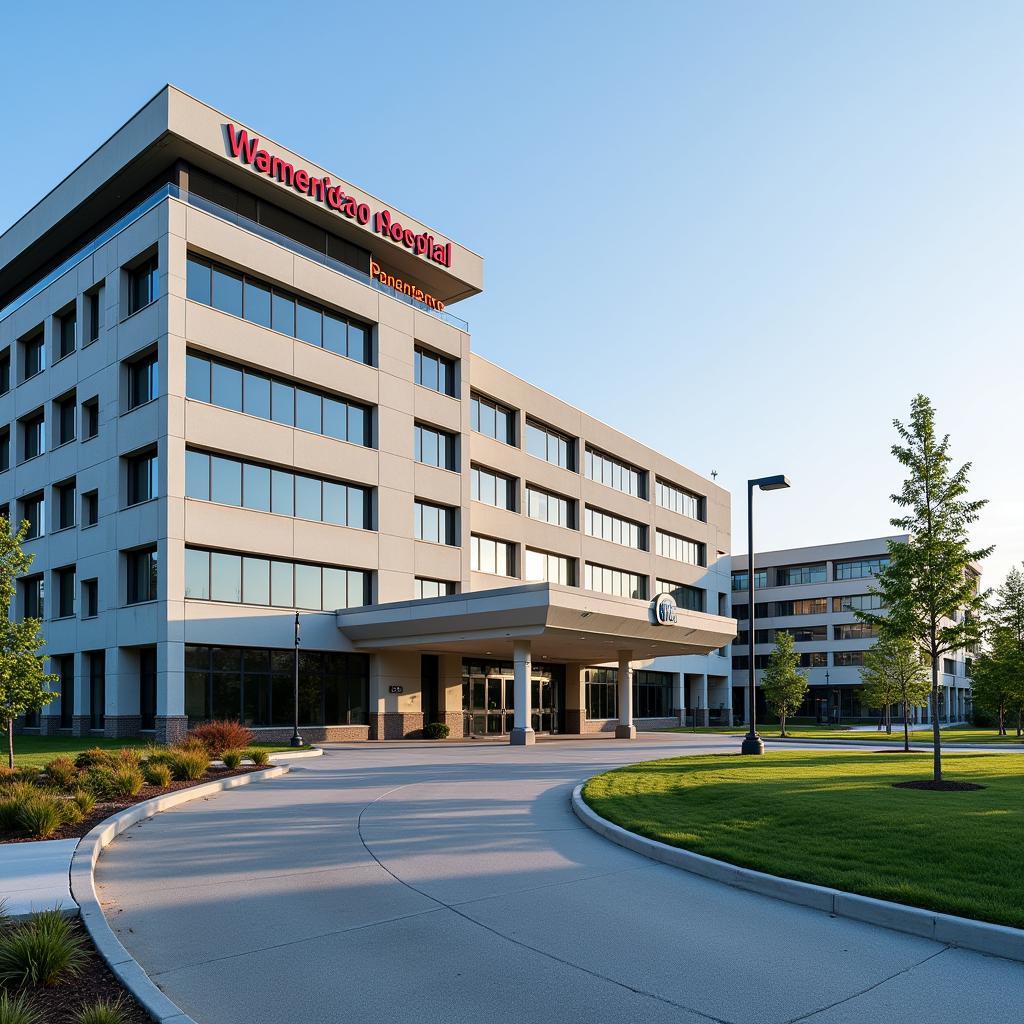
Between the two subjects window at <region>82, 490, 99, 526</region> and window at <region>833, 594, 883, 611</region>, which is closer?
window at <region>82, 490, 99, 526</region>

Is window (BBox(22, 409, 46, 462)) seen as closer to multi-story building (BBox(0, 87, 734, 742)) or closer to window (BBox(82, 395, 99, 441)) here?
multi-story building (BBox(0, 87, 734, 742))

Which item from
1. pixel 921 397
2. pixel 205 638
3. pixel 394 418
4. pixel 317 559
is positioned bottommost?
pixel 205 638

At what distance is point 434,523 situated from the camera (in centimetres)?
4344

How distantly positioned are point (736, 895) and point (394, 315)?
35.4 metres

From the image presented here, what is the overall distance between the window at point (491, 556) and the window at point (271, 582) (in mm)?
7571

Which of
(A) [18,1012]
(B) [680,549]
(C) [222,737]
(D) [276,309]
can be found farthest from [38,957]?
(B) [680,549]

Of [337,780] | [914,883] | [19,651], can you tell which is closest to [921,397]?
[914,883]

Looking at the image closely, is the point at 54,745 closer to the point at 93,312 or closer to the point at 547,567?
the point at 93,312

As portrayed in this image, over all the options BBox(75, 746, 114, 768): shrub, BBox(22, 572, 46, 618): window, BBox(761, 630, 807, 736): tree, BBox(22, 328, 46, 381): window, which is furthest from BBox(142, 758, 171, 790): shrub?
BBox(761, 630, 807, 736): tree

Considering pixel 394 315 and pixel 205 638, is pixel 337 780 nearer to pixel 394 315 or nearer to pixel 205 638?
pixel 205 638

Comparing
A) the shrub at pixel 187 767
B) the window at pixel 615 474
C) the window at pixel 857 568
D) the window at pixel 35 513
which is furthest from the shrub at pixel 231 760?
the window at pixel 857 568

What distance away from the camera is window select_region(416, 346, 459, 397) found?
43312 mm

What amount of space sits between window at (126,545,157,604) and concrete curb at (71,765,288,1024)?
18738mm

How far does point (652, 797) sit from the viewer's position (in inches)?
628
